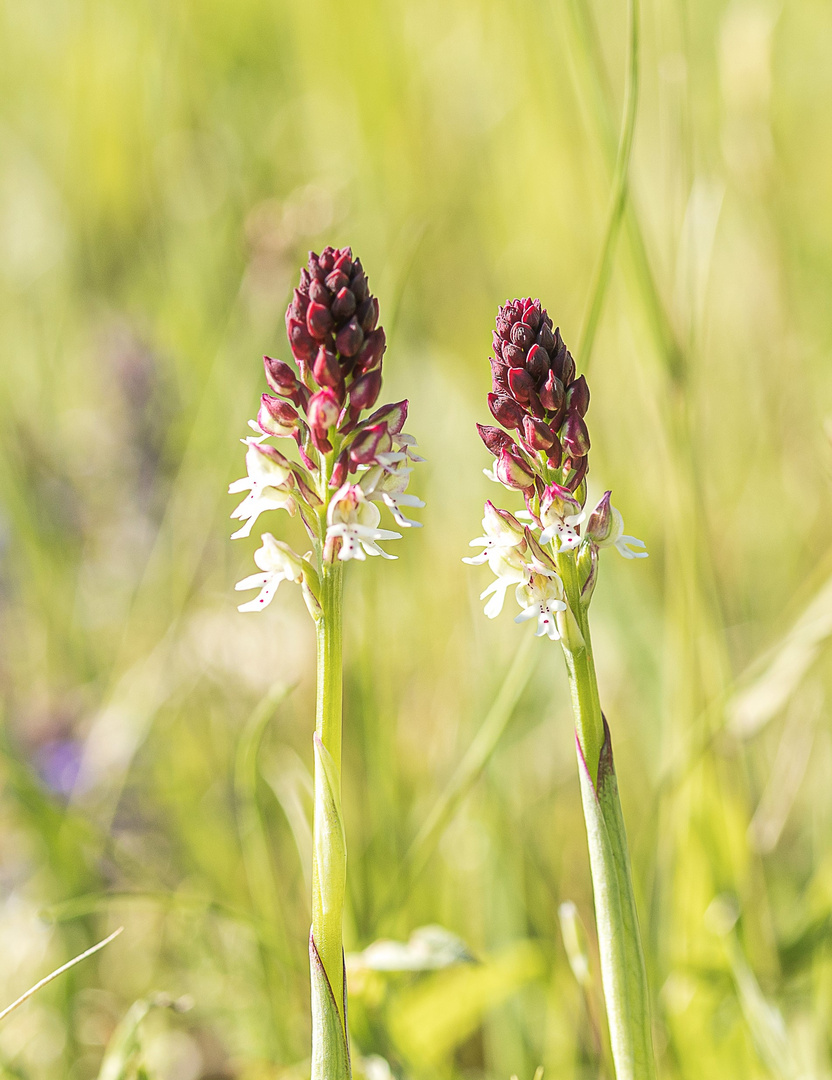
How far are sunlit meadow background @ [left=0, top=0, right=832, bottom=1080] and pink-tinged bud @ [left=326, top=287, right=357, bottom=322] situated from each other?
755mm

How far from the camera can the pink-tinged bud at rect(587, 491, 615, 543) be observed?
1.20 metres

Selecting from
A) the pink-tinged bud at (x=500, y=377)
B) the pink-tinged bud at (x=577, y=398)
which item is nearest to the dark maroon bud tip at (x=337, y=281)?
the pink-tinged bud at (x=500, y=377)

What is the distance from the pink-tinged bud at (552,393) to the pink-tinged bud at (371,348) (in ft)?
0.73

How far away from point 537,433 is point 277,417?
0.35 meters

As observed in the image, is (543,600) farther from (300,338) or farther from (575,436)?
(300,338)

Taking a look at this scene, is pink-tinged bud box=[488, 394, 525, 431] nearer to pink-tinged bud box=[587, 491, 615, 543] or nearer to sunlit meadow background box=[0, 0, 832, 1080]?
pink-tinged bud box=[587, 491, 615, 543]

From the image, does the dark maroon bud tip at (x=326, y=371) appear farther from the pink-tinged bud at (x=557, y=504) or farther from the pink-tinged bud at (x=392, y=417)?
the pink-tinged bud at (x=557, y=504)

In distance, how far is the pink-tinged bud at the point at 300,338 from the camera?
1211mm

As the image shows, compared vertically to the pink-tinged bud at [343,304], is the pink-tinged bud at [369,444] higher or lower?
lower

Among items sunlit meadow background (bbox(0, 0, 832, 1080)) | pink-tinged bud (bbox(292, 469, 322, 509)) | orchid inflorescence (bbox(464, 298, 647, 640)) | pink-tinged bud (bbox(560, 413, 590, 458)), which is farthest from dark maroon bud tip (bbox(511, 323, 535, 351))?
sunlit meadow background (bbox(0, 0, 832, 1080))

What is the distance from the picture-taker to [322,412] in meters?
1.17

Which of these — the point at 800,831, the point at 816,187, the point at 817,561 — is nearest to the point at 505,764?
the point at 800,831

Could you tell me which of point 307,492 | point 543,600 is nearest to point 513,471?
point 543,600

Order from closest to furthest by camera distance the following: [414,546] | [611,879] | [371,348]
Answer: [611,879] → [371,348] → [414,546]
